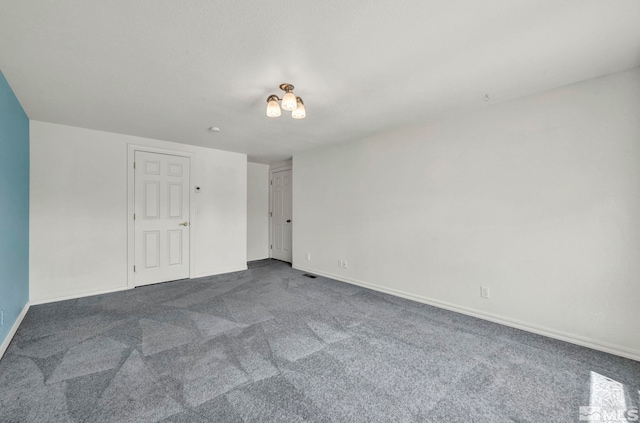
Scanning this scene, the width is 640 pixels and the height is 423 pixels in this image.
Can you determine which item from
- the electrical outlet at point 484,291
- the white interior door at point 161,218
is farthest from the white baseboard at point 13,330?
the electrical outlet at point 484,291

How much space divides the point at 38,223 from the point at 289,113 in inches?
134

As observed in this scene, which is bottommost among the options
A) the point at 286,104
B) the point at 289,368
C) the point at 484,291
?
the point at 289,368

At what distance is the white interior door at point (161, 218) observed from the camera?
13.2 feet

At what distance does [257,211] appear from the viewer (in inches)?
241

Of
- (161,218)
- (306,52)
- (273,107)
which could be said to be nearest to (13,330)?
(161,218)

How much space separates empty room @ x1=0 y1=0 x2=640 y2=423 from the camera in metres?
1.59

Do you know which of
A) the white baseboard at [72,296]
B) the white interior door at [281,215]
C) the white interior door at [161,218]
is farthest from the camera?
the white interior door at [281,215]

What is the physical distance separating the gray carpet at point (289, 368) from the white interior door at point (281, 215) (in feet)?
9.05

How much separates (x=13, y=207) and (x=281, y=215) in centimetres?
400

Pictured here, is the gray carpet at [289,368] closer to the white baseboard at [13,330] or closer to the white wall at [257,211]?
the white baseboard at [13,330]

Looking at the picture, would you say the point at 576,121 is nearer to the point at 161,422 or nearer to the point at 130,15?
the point at 130,15

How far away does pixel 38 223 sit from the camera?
328 cm

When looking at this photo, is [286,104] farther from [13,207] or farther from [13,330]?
[13,330]

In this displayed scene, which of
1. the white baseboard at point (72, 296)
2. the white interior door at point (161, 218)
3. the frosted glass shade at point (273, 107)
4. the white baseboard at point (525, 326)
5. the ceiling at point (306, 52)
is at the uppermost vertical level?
the ceiling at point (306, 52)
